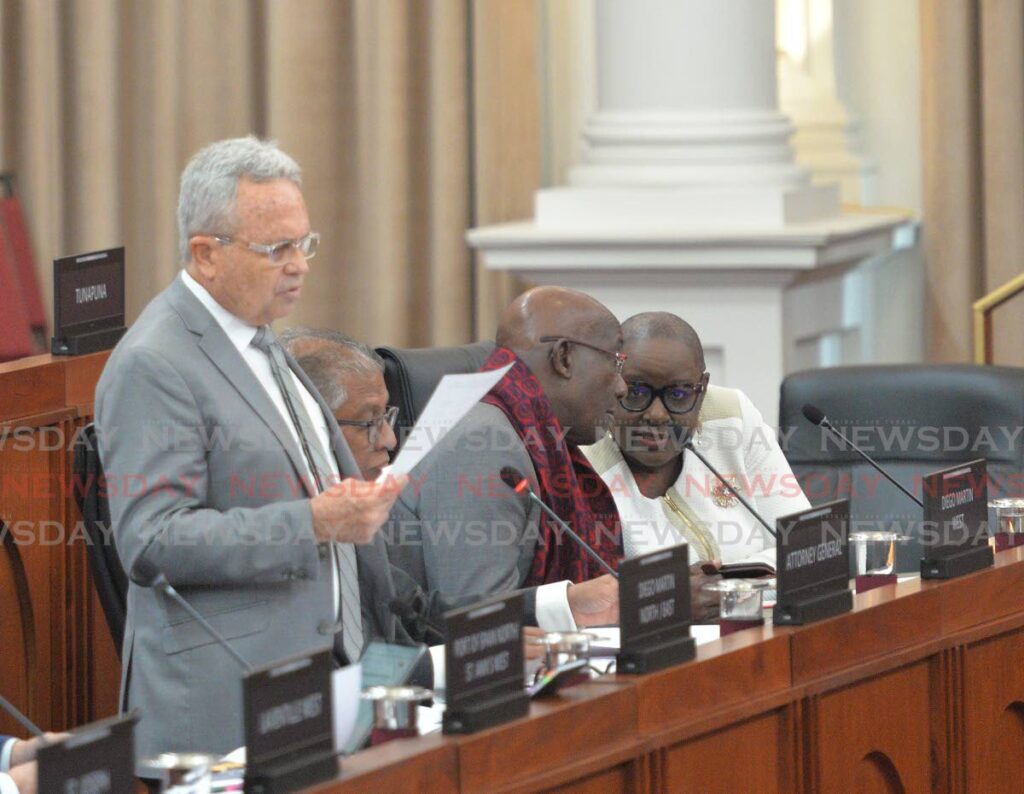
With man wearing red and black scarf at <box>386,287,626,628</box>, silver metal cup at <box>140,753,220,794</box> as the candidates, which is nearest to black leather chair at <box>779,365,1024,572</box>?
man wearing red and black scarf at <box>386,287,626,628</box>

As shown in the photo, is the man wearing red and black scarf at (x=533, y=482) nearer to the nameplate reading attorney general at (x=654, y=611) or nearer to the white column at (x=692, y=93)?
the nameplate reading attorney general at (x=654, y=611)

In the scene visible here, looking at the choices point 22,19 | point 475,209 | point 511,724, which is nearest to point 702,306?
point 475,209

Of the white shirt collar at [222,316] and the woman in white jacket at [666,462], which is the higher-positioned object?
the white shirt collar at [222,316]

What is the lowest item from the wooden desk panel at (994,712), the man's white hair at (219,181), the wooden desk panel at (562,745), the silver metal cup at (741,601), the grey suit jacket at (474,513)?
the wooden desk panel at (994,712)

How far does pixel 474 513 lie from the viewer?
9.69 ft

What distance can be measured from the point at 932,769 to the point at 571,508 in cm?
75

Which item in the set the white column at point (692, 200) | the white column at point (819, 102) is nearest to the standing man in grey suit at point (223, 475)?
the white column at point (692, 200)

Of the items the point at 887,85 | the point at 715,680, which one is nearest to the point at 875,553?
the point at 715,680

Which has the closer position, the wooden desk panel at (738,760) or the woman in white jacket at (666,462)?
the wooden desk panel at (738,760)

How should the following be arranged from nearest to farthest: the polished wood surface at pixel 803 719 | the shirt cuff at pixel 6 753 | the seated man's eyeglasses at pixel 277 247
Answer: the polished wood surface at pixel 803 719
the shirt cuff at pixel 6 753
the seated man's eyeglasses at pixel 277 247

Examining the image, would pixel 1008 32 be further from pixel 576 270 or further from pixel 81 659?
pixel 81 659

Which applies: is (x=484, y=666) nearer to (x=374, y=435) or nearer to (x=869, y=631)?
(x=869, y=631)

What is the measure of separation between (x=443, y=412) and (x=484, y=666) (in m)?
0.38

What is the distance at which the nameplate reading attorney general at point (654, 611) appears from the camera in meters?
2.32
